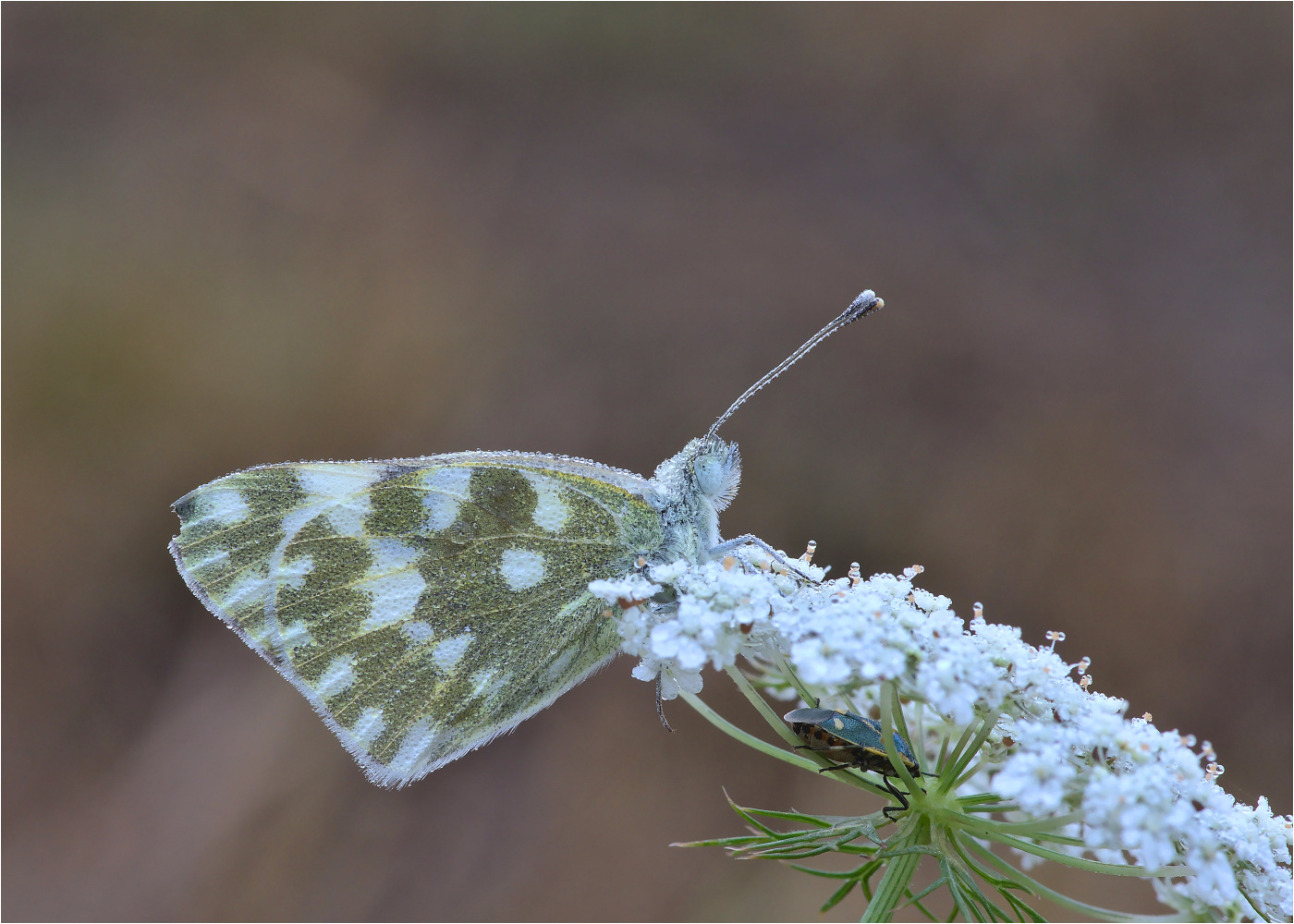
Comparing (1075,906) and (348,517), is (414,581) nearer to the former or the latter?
(348,517)

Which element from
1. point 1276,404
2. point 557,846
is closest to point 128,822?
point 557,846

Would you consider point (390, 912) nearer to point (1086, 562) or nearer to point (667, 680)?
point (667, 680)

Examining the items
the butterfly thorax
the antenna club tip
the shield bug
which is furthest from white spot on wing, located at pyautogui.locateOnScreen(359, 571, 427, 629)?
the antenna club tip

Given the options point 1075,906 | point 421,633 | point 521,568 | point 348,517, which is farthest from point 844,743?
point 348,517

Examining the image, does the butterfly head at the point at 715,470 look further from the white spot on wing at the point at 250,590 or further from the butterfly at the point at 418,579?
the white spot on wing at the point at 250,590

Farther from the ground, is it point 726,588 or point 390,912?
point 726,588
